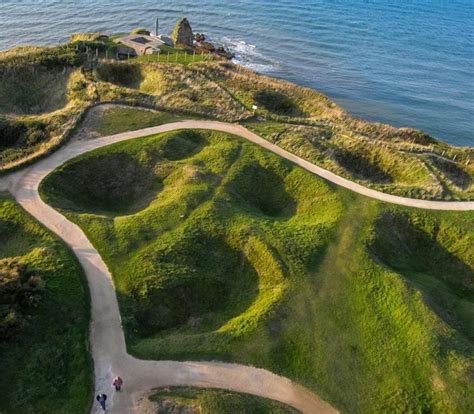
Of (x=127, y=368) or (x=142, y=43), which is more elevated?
(x=142, y=43)

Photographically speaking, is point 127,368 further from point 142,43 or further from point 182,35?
point 182,35

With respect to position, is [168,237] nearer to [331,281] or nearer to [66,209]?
[66,209]

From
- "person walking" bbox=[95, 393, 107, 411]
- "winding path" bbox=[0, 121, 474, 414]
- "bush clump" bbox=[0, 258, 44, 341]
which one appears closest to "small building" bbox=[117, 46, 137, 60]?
"winding path" bbox=[0, 121, 474, 414]

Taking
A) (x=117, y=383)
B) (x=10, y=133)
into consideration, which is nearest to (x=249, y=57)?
(x=10, y=133)

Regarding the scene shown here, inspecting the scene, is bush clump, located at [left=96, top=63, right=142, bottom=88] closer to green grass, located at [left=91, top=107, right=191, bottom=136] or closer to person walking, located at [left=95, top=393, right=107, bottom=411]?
green grass, located at [left=91, top=107, right=191, bottom=136]

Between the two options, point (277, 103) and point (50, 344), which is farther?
point (277, 103)

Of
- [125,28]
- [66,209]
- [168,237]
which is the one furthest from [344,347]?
[125,28]
